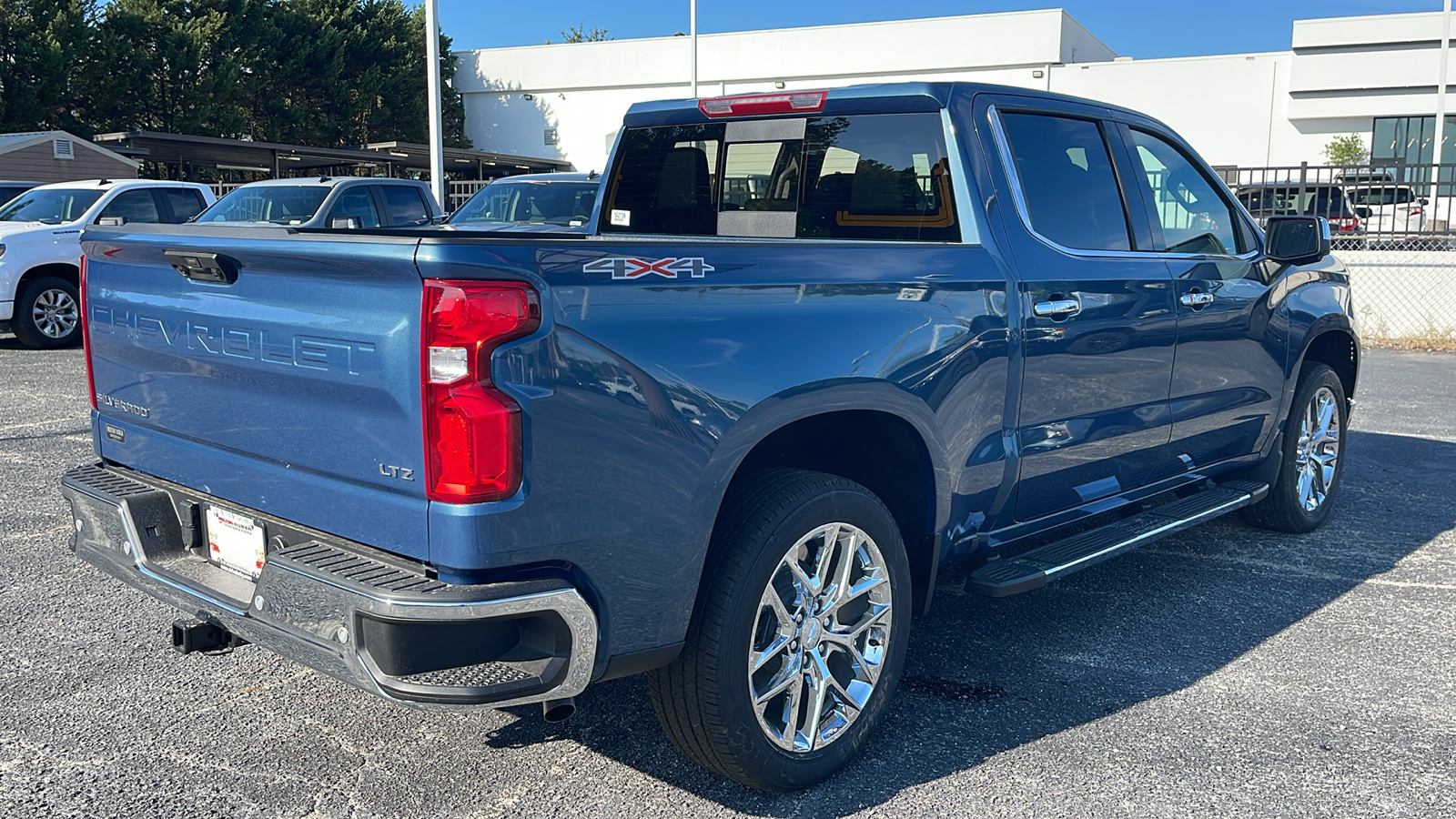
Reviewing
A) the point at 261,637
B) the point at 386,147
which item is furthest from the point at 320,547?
the point at 386,147

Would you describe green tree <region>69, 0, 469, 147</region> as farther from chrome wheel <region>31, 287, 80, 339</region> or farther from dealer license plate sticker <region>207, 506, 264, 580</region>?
dealer license plate sticker <region>207, 506, 264, 580</region>

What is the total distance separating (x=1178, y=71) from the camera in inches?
2007

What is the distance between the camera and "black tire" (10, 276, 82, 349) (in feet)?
40.9

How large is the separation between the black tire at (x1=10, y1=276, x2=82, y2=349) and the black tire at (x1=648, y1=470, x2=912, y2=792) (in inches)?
466

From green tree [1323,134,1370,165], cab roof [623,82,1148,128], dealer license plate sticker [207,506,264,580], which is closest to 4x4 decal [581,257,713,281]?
dealer license plate sticker [207,506,264,580]

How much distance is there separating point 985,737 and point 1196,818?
2.15ft

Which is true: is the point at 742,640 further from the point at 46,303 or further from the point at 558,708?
the point at 46,303

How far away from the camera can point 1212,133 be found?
51.7m

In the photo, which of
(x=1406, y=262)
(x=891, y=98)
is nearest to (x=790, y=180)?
(x=891, y=98)

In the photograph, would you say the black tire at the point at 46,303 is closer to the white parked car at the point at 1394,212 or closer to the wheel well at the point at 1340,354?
the wheel well at the point at 1340,354

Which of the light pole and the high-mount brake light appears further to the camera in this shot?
the light pole

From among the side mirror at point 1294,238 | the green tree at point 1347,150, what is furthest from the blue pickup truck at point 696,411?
the green tree at point 1347,150

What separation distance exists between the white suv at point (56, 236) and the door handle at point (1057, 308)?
10.9 m

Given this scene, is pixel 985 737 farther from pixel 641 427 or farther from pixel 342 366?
pixel 342 366
